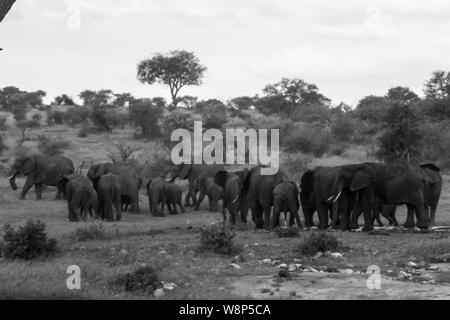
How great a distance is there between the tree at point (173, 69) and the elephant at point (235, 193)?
138 ft

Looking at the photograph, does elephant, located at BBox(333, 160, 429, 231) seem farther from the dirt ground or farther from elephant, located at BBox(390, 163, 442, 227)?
the dirt ground

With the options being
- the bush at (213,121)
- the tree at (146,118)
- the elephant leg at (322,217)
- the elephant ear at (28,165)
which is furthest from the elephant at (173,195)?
the bush at (213,121)

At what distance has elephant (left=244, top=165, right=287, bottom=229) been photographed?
1886 cm

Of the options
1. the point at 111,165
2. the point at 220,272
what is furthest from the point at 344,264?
the point at 111,165

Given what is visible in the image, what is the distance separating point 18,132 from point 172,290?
4078 centimetres

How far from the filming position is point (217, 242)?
45.0 feet

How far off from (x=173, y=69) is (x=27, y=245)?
50.4m

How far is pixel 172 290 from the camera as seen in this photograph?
10.6m

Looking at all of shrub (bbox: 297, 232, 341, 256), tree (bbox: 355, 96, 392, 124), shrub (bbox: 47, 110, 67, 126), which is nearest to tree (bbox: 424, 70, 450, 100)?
tree (bbox: 355, 96, 392, 124)

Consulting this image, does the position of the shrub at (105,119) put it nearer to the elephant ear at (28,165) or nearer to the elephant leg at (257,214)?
the elephant ear at (28,165)

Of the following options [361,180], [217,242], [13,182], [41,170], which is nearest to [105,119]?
[13,182]
